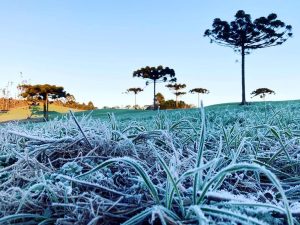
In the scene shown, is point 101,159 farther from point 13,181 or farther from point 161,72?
point 161,72

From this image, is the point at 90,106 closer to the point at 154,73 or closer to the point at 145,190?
the point at 154,73

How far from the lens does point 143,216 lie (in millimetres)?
730

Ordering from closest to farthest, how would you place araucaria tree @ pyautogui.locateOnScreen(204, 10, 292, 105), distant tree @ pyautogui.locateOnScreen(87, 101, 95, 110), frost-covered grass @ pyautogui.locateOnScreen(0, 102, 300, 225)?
frost-covered grass @ pyautogui.locateOnScreen(0, 102, 300, 225), araucaria tree @ pyautogui.locateOnScreen(204, 10, 292, 105), distant tree @ pyautogui.locateOnScreen(87, 101, 95, 110)

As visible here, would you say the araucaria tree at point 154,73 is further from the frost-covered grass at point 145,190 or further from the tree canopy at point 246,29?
the frost-covered grass at point 145,190

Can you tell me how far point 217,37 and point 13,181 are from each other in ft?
113

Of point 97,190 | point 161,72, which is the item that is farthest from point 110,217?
point 161,72

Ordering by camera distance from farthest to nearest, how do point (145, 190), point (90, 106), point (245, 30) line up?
point (90, 106) → point (245, 30) → point (145, 190)

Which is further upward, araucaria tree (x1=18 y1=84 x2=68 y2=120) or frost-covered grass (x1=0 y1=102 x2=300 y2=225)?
araucaria tree (x1=18 y1=84 x2=68 y2=120)

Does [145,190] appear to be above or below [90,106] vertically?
below

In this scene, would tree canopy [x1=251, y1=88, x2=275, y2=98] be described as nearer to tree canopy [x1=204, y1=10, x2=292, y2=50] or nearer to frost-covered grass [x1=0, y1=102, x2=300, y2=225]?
tree canopy [x1=204, y1=10, x2=292, y2=50]

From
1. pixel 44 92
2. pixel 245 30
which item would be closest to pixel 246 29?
pixel 245 30

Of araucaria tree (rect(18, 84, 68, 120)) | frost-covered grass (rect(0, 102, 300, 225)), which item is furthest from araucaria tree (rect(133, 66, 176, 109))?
frost-covered grass (rect(0, 102, 300, 225))

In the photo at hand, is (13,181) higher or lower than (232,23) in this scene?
lower

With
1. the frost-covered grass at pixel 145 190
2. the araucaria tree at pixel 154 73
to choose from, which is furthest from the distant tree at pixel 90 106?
the frost-covered grass at pixel 145 190
